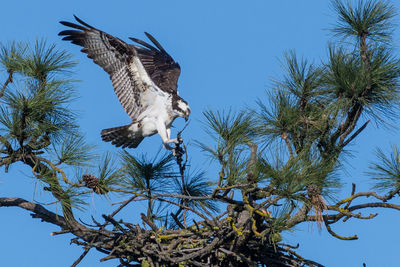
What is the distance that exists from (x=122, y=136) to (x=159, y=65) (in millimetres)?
1145

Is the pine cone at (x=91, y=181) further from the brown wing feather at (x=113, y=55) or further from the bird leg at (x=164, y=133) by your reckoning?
the brown wing feather at (x=113, y=55)

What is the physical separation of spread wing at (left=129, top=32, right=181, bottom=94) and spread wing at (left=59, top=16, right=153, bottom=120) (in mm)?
279

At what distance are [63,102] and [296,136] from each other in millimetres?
1678

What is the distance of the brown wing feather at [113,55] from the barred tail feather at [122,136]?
28 centimetres

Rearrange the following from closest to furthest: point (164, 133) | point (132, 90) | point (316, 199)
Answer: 1. point (316, 199)
2. point (164, 133)
3. point (132, 90)

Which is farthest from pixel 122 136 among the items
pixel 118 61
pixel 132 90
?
pixel 118 61

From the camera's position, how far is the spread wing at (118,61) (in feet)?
17.7

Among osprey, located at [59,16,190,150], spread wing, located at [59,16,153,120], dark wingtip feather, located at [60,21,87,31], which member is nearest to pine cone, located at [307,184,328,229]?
osprey, located at [59,16,190,150]

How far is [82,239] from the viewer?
4473 mm

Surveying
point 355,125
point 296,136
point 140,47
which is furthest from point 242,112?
point 140,47

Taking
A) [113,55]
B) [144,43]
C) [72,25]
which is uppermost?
[144,43]

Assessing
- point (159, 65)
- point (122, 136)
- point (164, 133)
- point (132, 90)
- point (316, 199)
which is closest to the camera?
point (316, 199)

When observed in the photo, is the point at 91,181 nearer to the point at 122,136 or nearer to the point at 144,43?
the point at 122,136

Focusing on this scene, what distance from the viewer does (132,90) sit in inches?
222
